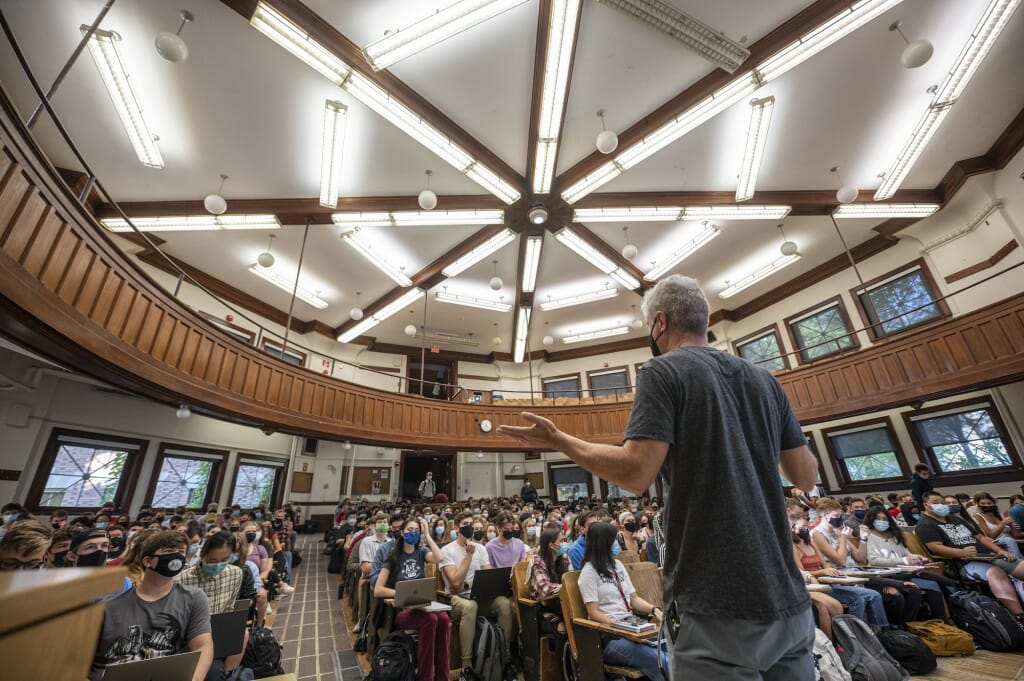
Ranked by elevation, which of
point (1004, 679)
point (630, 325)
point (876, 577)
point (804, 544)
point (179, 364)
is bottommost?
point (1004, 679)

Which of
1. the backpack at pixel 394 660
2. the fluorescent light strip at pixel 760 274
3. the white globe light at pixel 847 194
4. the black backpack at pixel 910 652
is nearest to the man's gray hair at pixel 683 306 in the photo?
the backpack at pixel 394 660

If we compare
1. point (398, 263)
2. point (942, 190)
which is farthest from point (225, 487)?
point (942, 190)

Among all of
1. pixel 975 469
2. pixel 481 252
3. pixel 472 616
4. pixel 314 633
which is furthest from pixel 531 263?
pixel 975 469

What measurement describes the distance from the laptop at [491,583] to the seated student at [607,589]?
1.25 meters

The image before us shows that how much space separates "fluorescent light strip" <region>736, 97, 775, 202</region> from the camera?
228 inches

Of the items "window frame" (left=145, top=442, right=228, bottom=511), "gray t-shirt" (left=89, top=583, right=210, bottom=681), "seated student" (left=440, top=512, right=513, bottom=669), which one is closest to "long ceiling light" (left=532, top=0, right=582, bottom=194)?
"seated student" (left=440, top=512, right=513, bottom=669)

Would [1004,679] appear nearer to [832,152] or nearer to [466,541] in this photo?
[466,541]

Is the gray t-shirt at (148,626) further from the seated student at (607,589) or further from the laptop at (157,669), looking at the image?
the seated student at (607,589)

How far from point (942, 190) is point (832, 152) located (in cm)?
283

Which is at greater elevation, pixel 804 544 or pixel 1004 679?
pixel 804 544

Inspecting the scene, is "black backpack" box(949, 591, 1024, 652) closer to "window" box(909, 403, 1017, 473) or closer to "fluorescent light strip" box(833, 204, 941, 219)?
"window" box(909, 403, 1017, 473)

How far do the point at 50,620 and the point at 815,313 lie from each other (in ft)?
42.7

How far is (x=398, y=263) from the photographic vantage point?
9391 mm

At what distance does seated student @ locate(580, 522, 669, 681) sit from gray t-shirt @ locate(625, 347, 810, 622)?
2221mm
